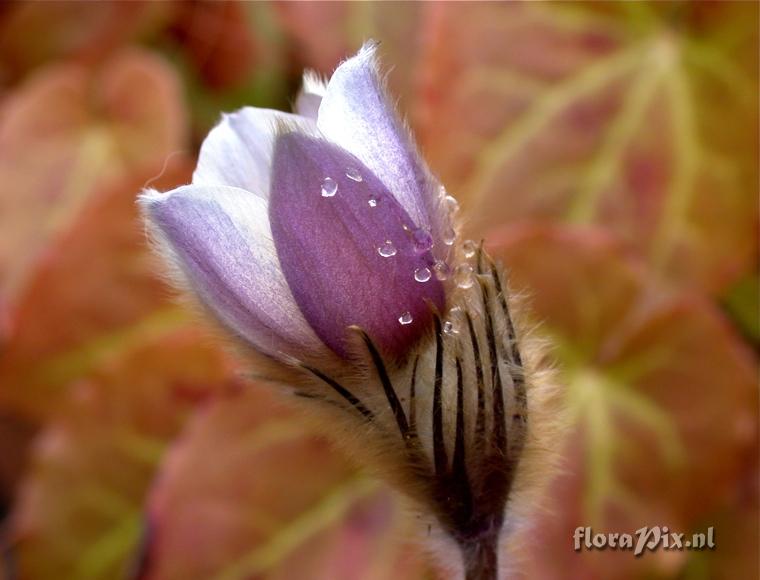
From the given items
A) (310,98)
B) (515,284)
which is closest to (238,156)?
(310,98)

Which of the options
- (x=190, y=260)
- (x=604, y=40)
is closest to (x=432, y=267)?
(x=190, y=260)

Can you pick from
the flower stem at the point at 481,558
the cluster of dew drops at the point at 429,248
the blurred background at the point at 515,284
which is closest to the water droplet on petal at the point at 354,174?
the cluster of dew drops at the point at 429,248

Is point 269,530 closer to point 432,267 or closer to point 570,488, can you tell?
point 570,488

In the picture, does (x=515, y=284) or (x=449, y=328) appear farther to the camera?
(x=515, y=284)

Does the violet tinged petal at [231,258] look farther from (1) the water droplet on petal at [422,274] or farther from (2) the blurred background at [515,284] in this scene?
(2) the blurred background at [515,284]

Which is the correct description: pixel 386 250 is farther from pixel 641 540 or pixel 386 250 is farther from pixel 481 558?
pixel 641 540

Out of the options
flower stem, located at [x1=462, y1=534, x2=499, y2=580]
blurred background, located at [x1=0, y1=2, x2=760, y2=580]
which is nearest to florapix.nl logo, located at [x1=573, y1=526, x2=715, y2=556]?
blurred background, located at [x1=0, y1=2, x2=760, y2=580]

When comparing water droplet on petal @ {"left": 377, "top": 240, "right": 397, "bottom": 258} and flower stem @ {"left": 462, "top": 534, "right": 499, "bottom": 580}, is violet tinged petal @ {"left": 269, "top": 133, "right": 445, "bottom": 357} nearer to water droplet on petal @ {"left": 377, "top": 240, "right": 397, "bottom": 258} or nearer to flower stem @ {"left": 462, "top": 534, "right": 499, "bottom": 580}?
water droplet on petal @ {"left": 377, "top": 240, "right": 397, "bottom": 258}
